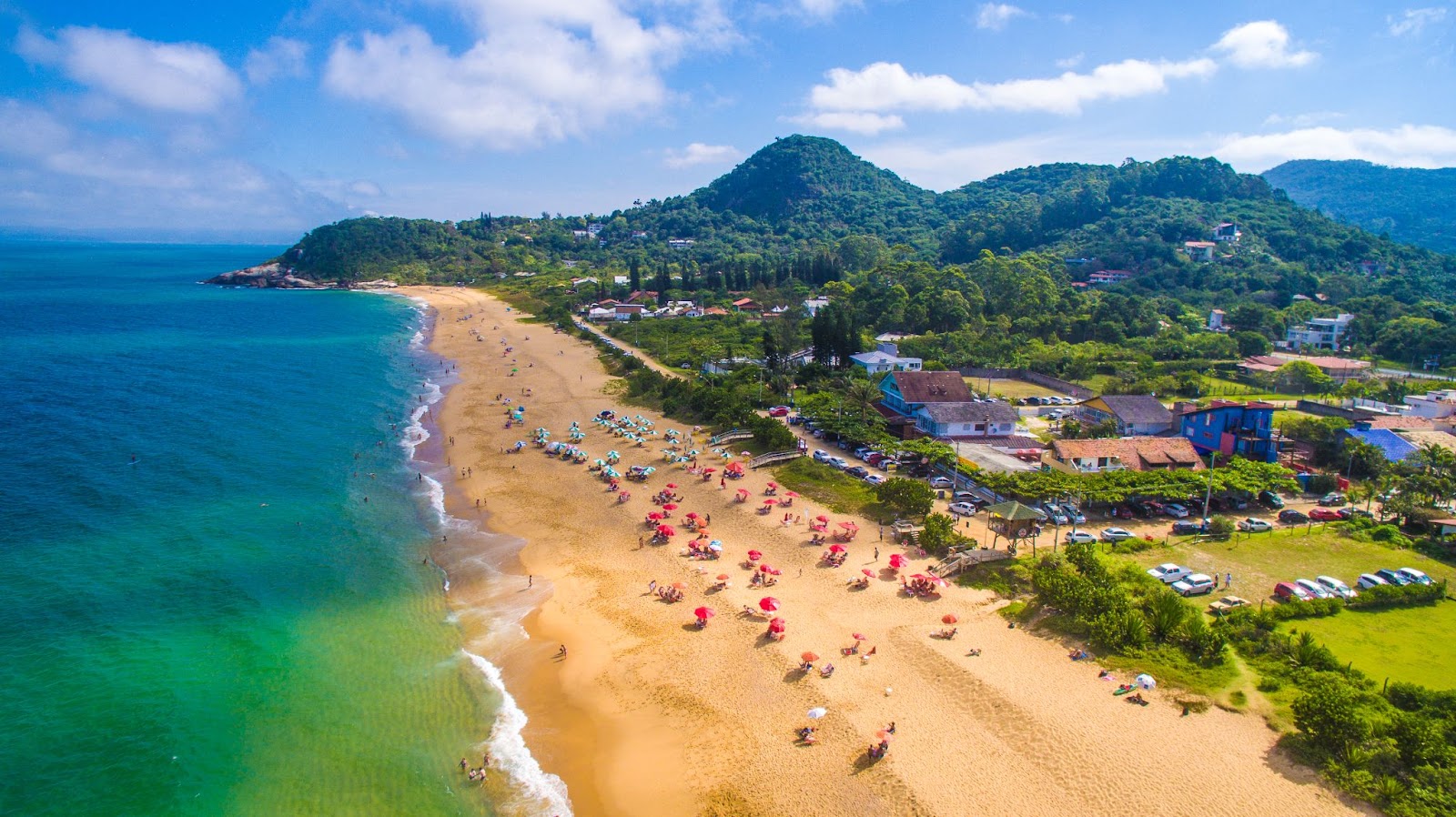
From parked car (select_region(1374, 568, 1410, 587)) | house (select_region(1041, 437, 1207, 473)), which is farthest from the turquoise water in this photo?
parked car (select_region(1374, 568, 1410, 587))

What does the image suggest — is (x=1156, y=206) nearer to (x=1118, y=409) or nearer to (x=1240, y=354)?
(x=1240, y=354)

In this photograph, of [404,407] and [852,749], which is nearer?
[852,749]

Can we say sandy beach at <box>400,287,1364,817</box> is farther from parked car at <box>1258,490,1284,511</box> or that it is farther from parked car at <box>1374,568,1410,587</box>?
parked car at <box>1258,490,1284,511</box>

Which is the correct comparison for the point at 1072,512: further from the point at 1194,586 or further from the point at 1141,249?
the point at 1141,249

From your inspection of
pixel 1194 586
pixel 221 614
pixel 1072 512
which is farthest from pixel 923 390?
pixel 221 614

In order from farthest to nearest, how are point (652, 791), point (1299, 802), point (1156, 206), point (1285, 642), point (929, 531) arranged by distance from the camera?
point (1156, 206) → point (929, 531) → point (1285, 642) → point (652, 791) → point (1299, 802)

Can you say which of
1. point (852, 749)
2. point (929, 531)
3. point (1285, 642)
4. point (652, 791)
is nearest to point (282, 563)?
point (652, 791)
